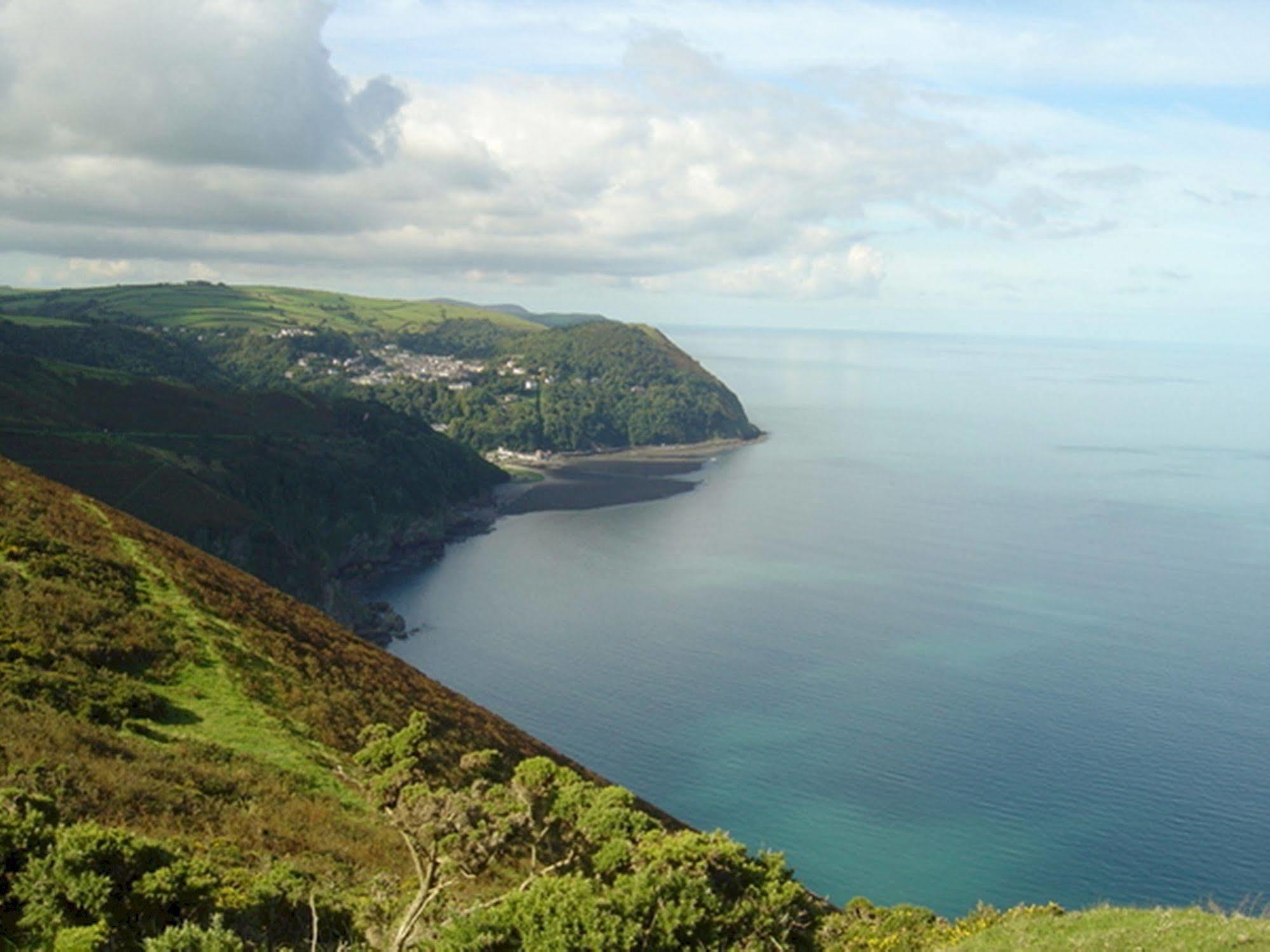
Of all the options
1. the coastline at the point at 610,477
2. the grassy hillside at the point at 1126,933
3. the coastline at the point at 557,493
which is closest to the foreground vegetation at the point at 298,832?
the grassy hillside at the point at 1126,933

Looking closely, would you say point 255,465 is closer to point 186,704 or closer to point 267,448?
point 267,448

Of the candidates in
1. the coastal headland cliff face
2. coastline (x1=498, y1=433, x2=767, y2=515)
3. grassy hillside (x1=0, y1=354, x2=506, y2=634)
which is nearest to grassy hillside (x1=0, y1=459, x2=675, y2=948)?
grassy hillside (x1=0, y1=354, x2=506, y2=634)

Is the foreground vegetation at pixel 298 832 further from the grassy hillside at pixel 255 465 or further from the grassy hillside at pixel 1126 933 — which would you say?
the grassy hillside at pixel 255 465

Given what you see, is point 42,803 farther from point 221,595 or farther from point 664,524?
point 664,524

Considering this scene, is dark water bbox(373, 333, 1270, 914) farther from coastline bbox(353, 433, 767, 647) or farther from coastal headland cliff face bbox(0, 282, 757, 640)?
coastal headland cliff face bbox(0, 282, 757, 640)

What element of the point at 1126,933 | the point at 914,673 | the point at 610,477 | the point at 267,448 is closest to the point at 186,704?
the point at 1126,933
